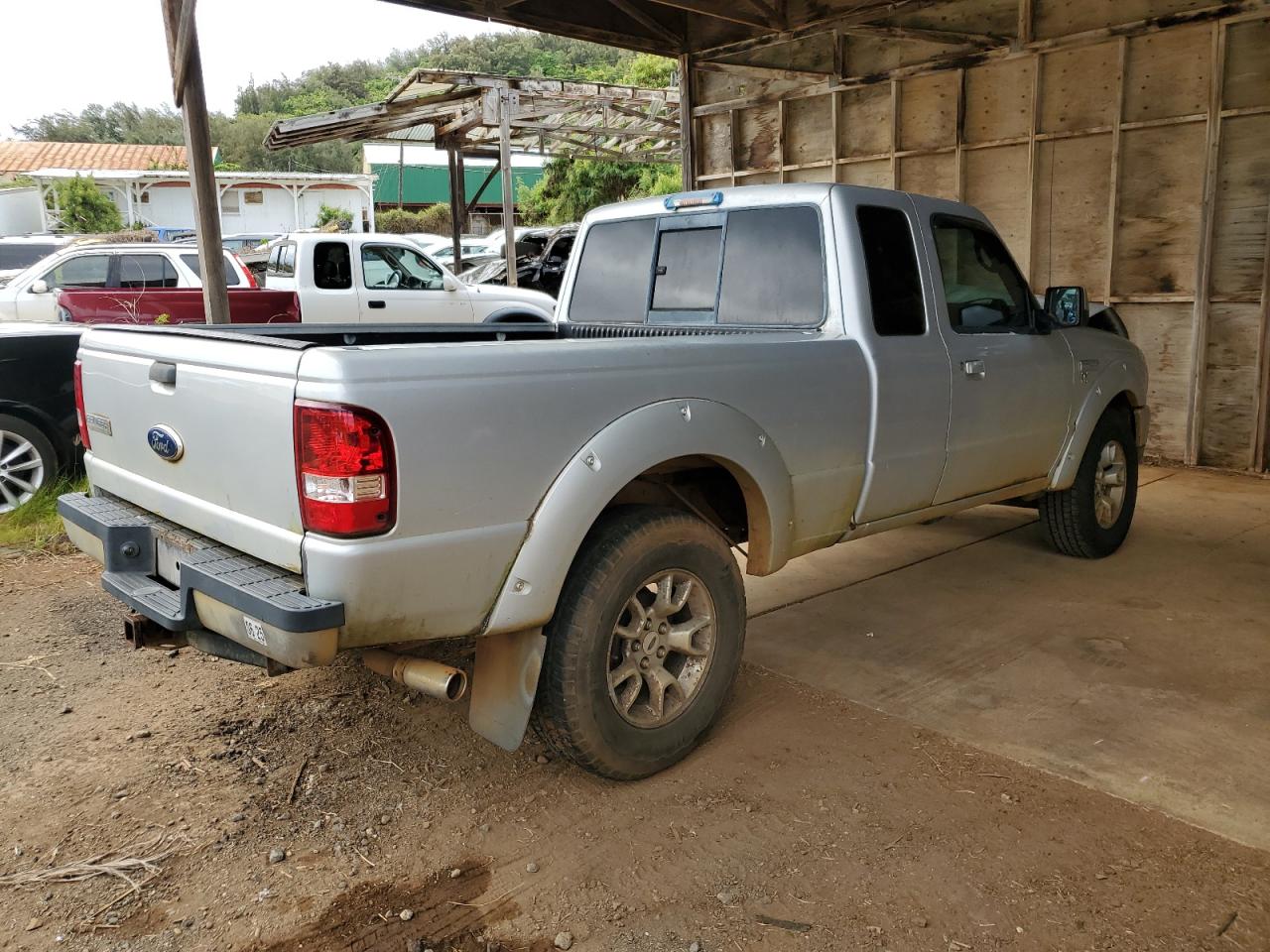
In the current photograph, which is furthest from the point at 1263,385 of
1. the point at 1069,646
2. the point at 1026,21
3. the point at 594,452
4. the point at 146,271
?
the point at 146,271

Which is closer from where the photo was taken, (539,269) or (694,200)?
(694,200)

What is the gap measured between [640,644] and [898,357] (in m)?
1.64

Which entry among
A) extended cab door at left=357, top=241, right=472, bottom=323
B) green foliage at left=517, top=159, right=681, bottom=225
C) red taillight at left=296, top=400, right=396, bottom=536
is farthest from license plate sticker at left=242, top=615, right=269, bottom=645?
green foliage at left=517, top=159, right=681, bottom=225

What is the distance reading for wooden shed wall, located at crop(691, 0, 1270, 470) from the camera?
25.5 feet

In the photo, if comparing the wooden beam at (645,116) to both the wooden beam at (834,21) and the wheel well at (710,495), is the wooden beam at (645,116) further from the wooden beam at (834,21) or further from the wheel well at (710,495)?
the wheel well at (710,495)

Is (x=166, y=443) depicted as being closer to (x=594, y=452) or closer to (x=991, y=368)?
(x=594, y=452)

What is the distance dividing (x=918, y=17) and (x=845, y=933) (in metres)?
8.88

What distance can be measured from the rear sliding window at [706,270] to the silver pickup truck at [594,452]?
0.04 feet

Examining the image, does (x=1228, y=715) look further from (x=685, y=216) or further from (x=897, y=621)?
(x=685, y=216)

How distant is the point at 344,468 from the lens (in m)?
2.49

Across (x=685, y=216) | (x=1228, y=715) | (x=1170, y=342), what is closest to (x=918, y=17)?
(x=1170, y=342)

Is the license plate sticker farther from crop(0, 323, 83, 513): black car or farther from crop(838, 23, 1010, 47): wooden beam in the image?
crop(838, 23, 1010, 47): wooden beam

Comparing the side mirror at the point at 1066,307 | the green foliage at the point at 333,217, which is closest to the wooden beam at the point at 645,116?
the side mirror at the point at 1066,307

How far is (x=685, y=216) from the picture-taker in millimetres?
4449
